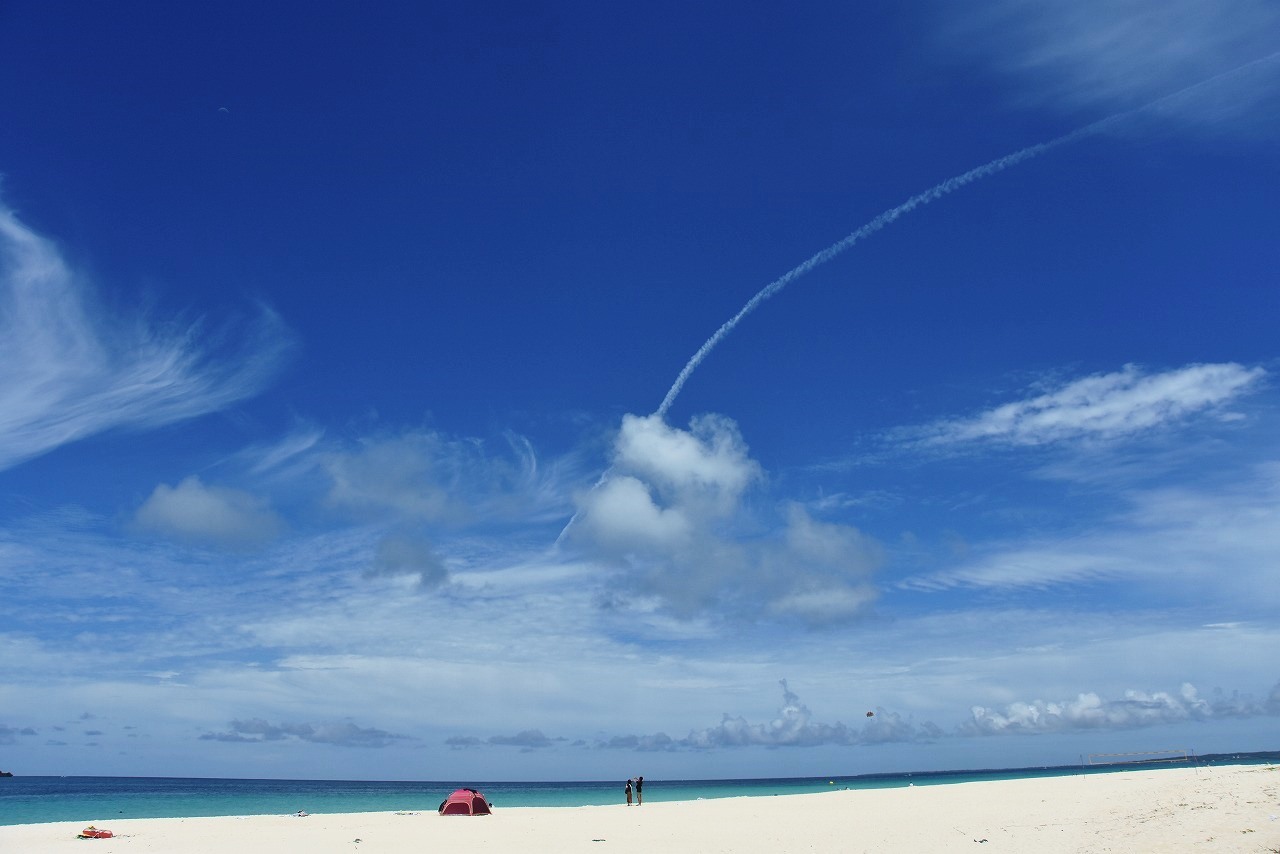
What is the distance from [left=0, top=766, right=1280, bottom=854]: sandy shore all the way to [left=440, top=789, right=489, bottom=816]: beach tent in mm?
1680

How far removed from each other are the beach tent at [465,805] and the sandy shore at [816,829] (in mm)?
1680

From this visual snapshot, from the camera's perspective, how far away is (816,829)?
36.5 metres

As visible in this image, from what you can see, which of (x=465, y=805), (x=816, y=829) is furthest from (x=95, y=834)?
(x=816, y=829)

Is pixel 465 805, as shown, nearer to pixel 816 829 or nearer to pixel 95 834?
pixel 95 834

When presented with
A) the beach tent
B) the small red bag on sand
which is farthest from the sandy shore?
the beach tent

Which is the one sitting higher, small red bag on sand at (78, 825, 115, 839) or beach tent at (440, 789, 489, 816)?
small red bag on sand at (78, 825, 115, 839)

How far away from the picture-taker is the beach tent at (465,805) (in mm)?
52344

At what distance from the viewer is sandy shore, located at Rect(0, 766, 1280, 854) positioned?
26.9 meters

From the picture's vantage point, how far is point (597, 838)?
Answer: 36344 millimetres

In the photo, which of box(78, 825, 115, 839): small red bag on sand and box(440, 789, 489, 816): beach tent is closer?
box(78, 825, 115, 839): small red bag on sand

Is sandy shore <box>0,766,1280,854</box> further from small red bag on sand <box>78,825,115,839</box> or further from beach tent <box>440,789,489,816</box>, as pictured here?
beach tent <box>440,789,489,816</box>

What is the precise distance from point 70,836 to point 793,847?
37.5 m

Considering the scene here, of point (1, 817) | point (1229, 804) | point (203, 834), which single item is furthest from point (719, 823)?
point (1, 817)

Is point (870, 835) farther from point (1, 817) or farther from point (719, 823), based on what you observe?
point (1, 817)
